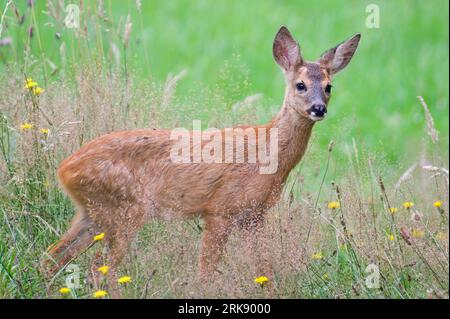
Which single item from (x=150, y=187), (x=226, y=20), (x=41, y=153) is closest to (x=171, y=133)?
(x=150, y=187)

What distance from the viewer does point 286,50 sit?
7137mm

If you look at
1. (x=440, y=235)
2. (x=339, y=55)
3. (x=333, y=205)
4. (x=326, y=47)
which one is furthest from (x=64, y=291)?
(x=326, y=47)

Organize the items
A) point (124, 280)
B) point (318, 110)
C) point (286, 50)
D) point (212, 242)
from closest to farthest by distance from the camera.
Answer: point (124, 280) → point (212, 242) → point (318, 110) → point (286, 50)

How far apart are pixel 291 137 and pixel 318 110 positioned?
0.33 metres

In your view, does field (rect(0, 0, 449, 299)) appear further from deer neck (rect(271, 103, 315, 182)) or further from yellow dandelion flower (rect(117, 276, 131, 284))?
deer neck (rect(271, 103, 315, 182))

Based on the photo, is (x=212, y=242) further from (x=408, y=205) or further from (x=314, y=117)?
(x=408, y=205)

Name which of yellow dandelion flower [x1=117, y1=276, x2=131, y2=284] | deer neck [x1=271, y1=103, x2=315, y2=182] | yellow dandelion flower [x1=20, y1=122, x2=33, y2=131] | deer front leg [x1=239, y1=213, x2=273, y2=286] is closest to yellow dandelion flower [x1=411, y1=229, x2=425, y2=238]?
deer front leg [x1=239, y1=213, x2=273, y2=286]

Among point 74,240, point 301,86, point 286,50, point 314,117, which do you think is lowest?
point 74,240

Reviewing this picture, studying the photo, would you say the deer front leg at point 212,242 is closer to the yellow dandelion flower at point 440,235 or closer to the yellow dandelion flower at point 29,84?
the yellow dandelion flower at point 440,235

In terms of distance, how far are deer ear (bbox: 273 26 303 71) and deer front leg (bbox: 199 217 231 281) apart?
1243 mm

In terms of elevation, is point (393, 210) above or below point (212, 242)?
above

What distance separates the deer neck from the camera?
6.80 m
